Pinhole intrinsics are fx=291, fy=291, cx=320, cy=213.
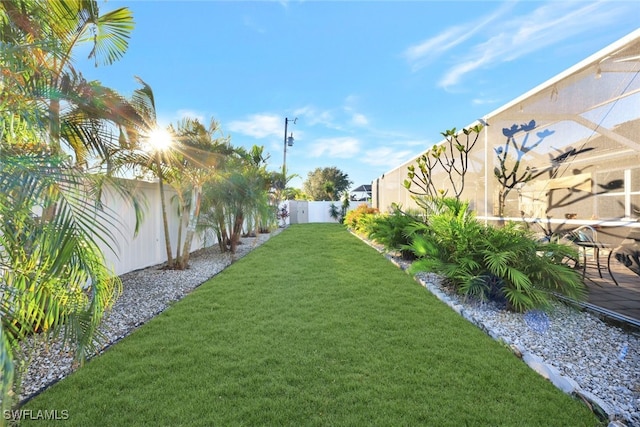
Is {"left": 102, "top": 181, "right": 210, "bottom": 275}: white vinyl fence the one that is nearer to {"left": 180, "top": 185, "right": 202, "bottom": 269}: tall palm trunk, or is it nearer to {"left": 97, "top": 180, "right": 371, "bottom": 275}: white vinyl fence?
{"left": 97, "top": 180, "right": 371, "bottom": 275}: white vinyl fence

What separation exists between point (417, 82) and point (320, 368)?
361 inches

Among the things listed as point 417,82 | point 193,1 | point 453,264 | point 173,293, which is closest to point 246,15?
point 193,1

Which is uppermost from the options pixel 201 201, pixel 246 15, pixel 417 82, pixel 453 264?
pixel 246 15

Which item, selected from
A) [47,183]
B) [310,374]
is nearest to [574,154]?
[310,374]

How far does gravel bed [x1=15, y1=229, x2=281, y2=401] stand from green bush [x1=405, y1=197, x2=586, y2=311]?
140 inches

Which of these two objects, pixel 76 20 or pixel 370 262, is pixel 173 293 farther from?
pixel 370 262

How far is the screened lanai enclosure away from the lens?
2.80 m

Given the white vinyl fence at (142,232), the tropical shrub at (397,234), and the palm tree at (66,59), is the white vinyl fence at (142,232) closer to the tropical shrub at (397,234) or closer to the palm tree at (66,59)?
the palm tree at (66,59)

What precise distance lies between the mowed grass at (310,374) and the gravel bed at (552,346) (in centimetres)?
13

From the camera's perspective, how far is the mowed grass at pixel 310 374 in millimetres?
1782

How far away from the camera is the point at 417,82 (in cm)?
912

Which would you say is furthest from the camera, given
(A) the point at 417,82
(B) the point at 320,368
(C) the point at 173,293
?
(A) the point at 417,82

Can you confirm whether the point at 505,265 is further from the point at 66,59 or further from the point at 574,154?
the point at 66,59

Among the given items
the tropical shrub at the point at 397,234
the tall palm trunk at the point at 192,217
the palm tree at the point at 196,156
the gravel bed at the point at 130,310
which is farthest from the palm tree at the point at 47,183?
the tropical shrub at the point at 397,234
